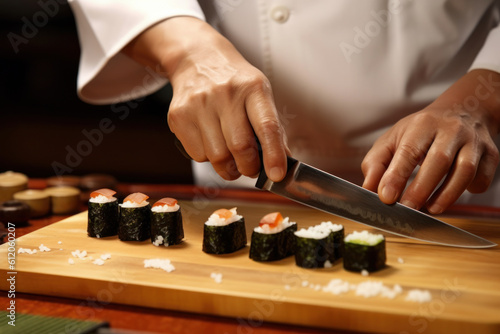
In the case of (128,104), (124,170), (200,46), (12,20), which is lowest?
(124,170)

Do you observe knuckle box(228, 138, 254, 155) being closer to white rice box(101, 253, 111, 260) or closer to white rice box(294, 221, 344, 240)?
white rice box(294, 221, 344, 240)

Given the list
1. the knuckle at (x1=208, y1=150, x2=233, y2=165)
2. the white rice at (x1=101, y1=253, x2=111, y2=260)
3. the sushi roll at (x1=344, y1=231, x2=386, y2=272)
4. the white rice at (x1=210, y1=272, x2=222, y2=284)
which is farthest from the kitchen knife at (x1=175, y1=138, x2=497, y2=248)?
the white rice at (x1=101, y1=253, x2=111, y2=260)

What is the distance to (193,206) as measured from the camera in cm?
203

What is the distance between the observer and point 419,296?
1.20m

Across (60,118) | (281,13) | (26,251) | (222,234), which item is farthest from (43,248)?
(60,118)

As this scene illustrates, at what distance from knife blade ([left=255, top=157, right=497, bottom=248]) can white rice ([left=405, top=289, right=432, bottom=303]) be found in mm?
369

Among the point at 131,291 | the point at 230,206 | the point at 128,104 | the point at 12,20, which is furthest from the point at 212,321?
the point at 12,20

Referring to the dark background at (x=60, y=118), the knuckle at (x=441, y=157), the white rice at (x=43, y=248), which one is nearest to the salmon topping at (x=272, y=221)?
the knuckle at (x=441, y=157)

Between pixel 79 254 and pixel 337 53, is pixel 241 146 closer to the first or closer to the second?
pixel 79 254

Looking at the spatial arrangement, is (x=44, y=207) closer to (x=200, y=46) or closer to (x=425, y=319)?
(x=200, y=46)

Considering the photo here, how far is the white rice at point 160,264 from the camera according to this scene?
1.40m

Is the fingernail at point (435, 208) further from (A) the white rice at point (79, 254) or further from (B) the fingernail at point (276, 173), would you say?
(A) the white rice at point (79, 254)

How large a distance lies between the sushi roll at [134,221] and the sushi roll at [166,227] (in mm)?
45

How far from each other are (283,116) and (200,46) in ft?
1.83
